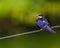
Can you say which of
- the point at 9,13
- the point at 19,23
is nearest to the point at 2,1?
the point at 9,13

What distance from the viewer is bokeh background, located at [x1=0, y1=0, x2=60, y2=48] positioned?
173 inches

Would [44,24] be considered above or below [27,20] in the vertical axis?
above

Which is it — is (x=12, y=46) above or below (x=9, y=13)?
below

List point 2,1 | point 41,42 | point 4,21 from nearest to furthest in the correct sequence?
1. point 2,1
2. point 4,21
3. point 41,42

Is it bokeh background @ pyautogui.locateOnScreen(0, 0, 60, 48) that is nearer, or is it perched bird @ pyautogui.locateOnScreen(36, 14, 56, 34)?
perched bird @ pyautogui.locateOnScreen(36, 14, 56, 34)

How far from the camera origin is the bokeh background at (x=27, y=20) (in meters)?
4.38

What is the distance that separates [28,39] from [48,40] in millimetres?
289

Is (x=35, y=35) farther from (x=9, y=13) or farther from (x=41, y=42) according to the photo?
(x=9, y=13)

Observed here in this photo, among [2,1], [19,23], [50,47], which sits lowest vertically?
[50,47]

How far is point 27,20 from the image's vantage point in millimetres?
4562

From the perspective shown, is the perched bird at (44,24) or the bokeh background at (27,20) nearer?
the perched bird at (44,24)

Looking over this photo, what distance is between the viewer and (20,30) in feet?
16.0

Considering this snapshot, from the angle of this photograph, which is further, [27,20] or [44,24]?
[27,20]

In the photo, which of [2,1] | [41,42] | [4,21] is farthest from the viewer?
[41,42]
